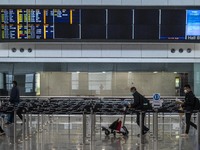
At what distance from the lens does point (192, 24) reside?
1767 centimetres

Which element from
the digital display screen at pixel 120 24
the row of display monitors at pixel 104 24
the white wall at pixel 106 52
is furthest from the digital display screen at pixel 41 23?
the digital display screen at pixel 120 24

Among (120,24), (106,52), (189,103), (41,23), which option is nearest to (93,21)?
(120,24)

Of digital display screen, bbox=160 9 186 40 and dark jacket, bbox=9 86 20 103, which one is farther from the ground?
digital display screen, bbox=160 9 186 40

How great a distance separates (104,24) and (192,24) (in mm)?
3853

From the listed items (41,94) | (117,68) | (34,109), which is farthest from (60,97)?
(34,109)

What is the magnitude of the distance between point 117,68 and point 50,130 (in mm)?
6366

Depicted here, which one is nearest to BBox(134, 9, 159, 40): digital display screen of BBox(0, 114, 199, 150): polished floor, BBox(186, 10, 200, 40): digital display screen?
BBox(186, 10, 200, 40): digital display screen

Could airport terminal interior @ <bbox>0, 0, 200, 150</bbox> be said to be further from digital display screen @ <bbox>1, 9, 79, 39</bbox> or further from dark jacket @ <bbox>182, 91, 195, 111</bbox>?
dark jacket @ <bbox>182, 91, 195, 111</bbox>

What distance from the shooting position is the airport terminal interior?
1767 cm

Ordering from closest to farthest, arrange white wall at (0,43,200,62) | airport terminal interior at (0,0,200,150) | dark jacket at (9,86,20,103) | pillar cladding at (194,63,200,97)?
dark jacket at (9,86,20,103), airport terminal interior at (0,0,200,150), white wall at (0,43,200,62), pillar cladding at (194,63,200,97)

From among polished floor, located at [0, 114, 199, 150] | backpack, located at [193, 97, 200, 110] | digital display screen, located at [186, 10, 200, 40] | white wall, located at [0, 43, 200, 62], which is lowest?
polished floor, located at [0, 114, 199, 150]

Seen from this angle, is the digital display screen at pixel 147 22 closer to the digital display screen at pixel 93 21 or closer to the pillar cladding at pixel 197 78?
the digital display screen at pixel 93 21

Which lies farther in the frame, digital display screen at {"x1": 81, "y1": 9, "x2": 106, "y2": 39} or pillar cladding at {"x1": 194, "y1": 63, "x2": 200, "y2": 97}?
pillar cladding at {"x1": 194, "y1": 63, "x2": 200, "y2": 97}

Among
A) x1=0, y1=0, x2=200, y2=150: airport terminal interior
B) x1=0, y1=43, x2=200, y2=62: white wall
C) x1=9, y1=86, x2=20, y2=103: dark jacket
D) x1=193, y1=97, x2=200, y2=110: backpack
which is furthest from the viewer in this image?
x1=0, y1=43, x2=200, y2=62: white wall
